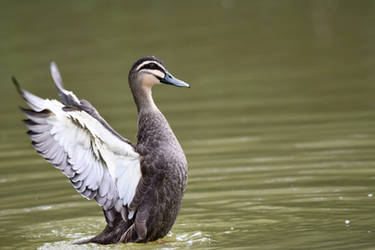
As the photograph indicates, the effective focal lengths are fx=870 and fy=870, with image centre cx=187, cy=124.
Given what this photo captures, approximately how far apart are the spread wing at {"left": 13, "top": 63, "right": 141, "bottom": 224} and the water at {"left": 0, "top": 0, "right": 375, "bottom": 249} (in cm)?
51

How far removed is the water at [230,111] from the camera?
7.46 m

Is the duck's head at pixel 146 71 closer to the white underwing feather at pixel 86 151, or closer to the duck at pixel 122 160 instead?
the duck at pixel 122 160

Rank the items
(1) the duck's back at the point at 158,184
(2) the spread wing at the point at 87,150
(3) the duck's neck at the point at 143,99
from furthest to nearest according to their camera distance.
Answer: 1. (3) the duck's neck at the point at 143,99
2. (1) the duck's back at the point at 158,184
3. (2) the spread wing at the point at 87,150

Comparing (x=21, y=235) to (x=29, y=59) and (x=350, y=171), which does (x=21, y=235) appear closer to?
(x=350, y=171)

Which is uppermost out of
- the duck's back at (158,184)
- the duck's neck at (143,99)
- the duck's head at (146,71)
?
the duck's head at (146,71)

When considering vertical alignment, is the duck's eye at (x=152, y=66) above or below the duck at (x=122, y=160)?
above

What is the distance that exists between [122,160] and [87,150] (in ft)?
1.05

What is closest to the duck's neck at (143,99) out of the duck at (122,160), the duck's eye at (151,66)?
the duck at (122,160)

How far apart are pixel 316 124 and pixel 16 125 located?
163 inches

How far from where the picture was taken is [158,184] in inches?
280

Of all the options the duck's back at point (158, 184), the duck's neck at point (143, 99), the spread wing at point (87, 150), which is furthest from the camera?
the duck's neck at point (143, 99)

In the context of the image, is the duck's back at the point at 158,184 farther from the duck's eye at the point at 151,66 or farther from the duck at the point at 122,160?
the duck's eye at the point at 151,66

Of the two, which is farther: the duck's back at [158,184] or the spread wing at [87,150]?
the duck's back at [158,184]

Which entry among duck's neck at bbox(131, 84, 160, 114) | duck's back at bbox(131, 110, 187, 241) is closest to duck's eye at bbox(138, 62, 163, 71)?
duck's neck at bbox(131, 84, 160, 114)
